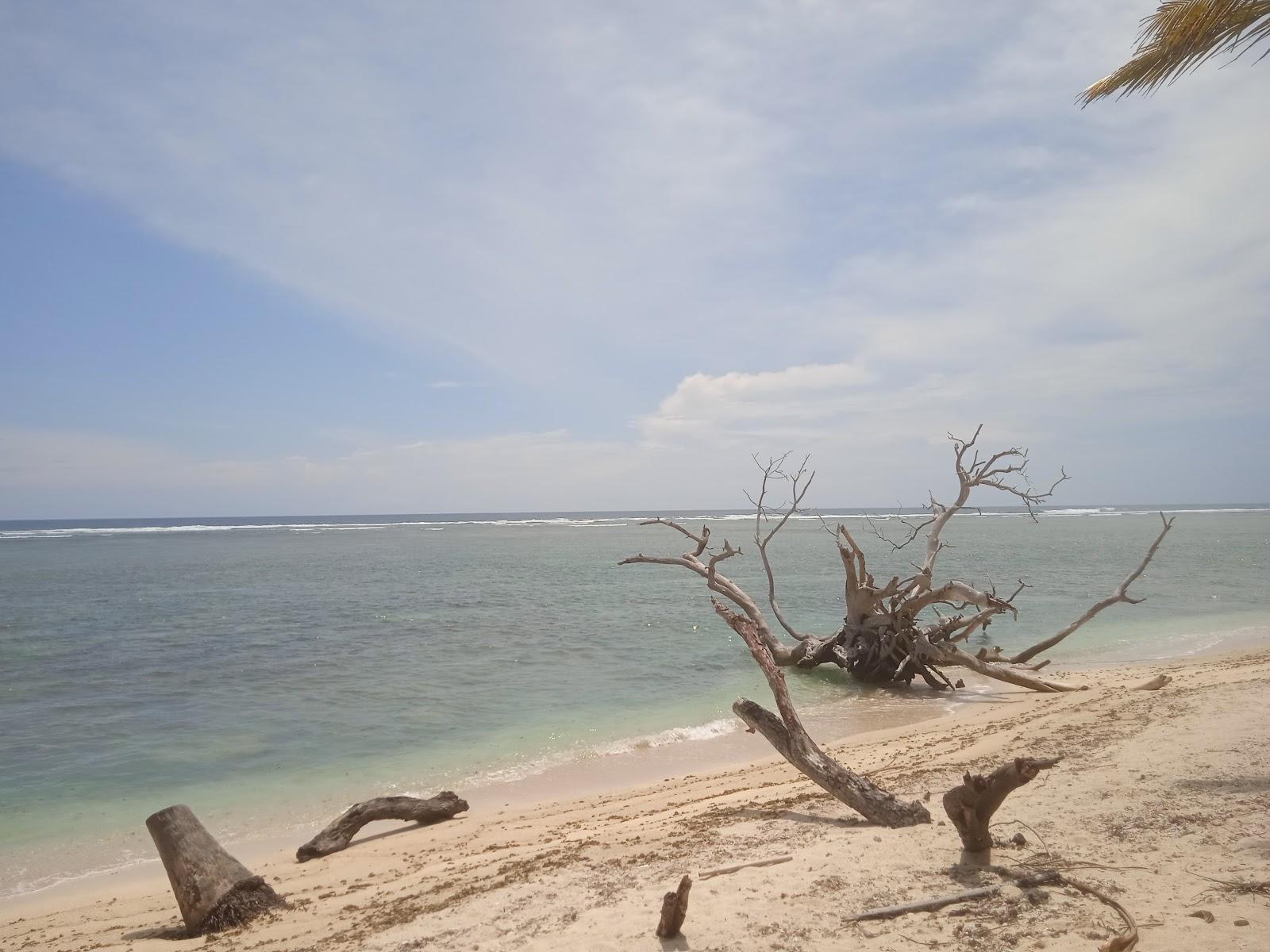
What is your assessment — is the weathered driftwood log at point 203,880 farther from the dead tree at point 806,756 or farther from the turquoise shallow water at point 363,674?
the dead tree at point 806,756

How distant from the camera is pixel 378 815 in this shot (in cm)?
718

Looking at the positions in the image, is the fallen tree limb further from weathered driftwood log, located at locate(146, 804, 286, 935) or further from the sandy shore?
weathered driftwood log, located at locate(146, 804, 286, 935)

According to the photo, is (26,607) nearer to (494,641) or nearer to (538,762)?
(494,641)

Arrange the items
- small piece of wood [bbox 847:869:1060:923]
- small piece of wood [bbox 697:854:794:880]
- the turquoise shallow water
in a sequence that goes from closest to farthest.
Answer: small piece of wood [bbox 847:869:1060:923]
small piece of wood [bbox 697:854:794:880]
the turquoise shallow water

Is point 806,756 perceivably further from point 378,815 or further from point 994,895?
point 378,815

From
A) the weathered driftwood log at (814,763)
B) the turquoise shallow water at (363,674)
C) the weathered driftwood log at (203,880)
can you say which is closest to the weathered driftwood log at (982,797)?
the weathered driftwood log at (814,763)

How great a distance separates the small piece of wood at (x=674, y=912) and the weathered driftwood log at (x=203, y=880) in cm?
303

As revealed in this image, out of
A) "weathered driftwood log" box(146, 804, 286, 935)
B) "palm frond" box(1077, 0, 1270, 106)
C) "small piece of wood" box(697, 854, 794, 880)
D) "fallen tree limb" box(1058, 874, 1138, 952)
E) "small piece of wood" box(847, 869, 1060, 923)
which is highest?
"palm frond" box(1077, 0, 1270, 106)

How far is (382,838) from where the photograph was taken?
7.15 m

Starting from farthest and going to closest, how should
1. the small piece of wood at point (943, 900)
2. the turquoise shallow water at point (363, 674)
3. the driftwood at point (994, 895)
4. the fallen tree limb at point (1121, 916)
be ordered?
the turquoise shallow water at point (363, 674), the small piece of wood at point (943, 900), the driftwood at point (994, 895), the fallen tree limb at point (1121, 916)

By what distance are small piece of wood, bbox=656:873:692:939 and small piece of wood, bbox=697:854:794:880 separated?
0.79 m

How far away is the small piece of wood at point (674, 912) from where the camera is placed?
3773mm

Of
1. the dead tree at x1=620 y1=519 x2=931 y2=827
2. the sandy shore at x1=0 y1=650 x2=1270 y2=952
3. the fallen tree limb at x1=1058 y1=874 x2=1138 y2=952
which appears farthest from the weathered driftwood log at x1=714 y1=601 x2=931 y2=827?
the fallen tree limb at x1=1058 y1=874 x2=1138 y2=952

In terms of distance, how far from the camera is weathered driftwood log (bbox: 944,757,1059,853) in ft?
13.7
